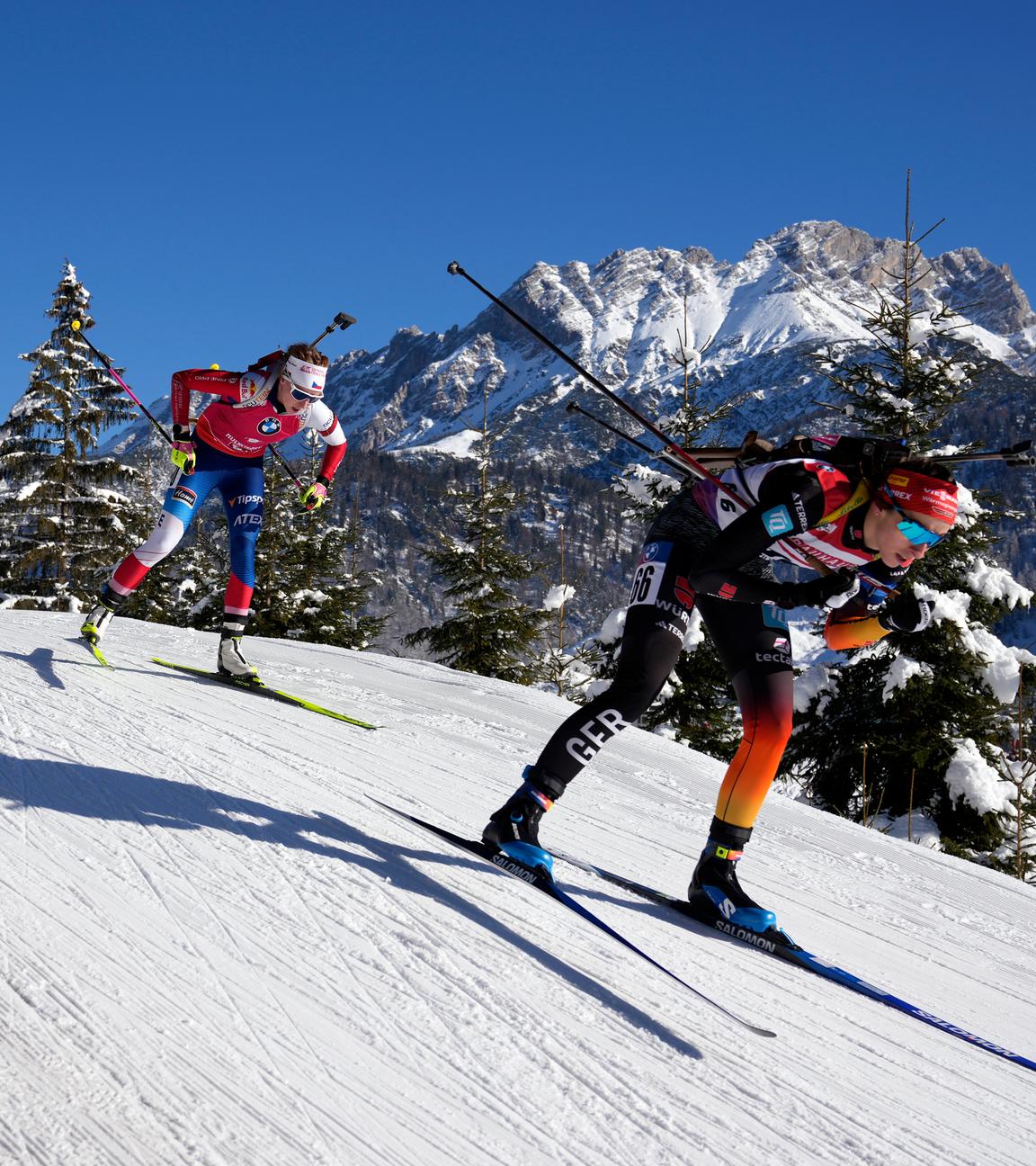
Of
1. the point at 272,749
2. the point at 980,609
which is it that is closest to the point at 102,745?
the point at 272,749

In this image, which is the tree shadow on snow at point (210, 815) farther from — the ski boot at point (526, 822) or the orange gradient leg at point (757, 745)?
the orange gradient leg at point (757, 745)

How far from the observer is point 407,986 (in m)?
2.84

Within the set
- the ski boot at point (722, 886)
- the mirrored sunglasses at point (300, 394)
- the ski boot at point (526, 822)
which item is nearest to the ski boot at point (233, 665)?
the mirrored sunglasses at point (300, 394)

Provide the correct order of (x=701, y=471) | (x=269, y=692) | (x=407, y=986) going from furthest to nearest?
(x=269, y=692), (x=701, y=471), (x=407, y=986)

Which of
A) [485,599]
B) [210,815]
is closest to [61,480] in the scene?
[485,599]

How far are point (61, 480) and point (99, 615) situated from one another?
19818 mm

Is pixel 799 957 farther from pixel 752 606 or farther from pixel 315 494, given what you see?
pixel 315 494

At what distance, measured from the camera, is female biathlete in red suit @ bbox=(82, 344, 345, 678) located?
6.75m

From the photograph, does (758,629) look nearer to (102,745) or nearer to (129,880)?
(129,880)

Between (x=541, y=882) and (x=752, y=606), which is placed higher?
(x=752, y=606)

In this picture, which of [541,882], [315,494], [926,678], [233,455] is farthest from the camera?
[926,678]

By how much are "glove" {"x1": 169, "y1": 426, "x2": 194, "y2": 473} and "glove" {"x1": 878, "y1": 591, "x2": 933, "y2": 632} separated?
15.7 ft

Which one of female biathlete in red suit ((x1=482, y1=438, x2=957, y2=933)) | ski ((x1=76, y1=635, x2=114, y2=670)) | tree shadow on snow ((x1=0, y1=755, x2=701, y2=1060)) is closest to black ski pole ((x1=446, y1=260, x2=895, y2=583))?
female biathlete in red suit ((x1=482, y1=438, x2=957, y2=933))

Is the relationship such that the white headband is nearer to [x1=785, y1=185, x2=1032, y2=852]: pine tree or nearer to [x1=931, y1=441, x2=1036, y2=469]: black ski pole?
[x1=931, y1=441, x2=1036, y2=469]: black ski pole
